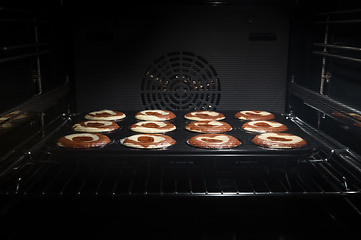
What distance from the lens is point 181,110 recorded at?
1.73 meters

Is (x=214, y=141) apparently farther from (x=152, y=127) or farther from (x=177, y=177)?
(x=152, y=127)

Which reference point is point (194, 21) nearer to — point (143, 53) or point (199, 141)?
point (143, 53)

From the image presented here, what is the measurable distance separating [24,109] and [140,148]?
39 cm

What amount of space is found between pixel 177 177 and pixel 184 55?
52 cm

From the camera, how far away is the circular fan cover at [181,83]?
1.61 meters

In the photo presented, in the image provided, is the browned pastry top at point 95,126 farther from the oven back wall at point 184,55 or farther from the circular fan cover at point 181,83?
the circular fan cover at point 181,83

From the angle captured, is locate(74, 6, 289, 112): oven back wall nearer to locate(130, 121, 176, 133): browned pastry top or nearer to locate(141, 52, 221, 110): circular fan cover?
locate(141, 52, 221, 110): circular fan cover

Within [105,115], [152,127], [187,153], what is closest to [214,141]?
[187,153]

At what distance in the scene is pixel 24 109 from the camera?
1.23 metres

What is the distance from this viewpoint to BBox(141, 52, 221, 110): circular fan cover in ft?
5.27

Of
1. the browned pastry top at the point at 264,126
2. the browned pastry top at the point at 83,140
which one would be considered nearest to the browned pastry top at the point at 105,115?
the browned pastry top at the point at 83,140

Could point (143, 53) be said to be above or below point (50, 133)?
above

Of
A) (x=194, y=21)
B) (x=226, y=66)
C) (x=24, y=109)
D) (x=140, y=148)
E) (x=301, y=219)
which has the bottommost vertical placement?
(x=301, y=219)

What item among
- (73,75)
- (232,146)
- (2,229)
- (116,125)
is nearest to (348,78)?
(232,146)
